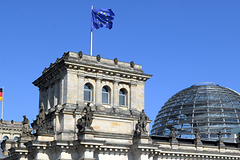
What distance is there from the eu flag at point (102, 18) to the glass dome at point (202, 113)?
140ft

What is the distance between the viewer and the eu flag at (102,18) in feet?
179

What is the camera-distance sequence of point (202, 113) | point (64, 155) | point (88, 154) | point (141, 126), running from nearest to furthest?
1. point (88, 154)
2. point (64, 155)
3. point (141, 126)
4. point (202, 113)

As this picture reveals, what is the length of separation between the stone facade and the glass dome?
32978mm

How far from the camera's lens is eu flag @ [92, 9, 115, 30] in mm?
54562

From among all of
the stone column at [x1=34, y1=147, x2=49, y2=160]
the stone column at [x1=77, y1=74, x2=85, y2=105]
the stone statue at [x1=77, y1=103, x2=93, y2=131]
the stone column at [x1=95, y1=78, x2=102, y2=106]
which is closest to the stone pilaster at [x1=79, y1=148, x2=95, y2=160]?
the stone statue at [x1=77, y1=103, x2=93, y2=131]

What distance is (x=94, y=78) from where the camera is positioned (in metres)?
51.9

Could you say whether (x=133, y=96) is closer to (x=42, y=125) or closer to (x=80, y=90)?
(x=80, y=90)

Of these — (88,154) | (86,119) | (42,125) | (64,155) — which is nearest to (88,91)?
(86,119)

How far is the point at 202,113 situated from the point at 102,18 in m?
46.2

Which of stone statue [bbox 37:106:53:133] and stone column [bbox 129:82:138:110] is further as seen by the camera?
stone column [bbox 129:82:138:110]

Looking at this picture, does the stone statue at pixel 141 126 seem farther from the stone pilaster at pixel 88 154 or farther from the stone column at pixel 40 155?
the stone column at pixel 40 155

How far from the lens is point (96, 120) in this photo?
1973 inches

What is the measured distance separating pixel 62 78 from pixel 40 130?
7154mm

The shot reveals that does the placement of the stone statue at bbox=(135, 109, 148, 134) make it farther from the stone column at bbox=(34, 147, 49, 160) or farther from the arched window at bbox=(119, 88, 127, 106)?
the stone column at bbox=(34, 147, 49, 160)
